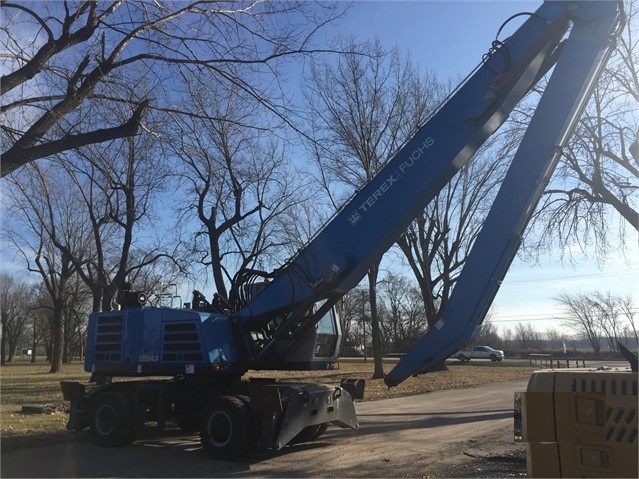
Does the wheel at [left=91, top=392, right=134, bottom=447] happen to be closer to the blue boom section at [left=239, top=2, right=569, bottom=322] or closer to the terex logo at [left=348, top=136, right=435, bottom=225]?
the blue boom section at [left=239, top=2, right=569, bottom=322]

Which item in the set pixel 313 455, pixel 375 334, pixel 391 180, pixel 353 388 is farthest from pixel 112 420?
pixel 375 334

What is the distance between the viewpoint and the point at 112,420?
1025 centimetres

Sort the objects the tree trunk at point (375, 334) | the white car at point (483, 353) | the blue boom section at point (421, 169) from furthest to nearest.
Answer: the white car at point (483, 353), the tree trunk at point (375, 334), the blue boom section at point (421, 169)

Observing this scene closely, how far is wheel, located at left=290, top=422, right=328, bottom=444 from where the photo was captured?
412 inches

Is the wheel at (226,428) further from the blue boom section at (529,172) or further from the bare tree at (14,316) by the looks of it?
the bare tree at (14,316)

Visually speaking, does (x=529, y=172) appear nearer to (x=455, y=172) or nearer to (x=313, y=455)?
(x=455, y=172)

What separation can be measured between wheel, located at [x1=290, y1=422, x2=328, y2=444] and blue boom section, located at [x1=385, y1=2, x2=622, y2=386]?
130 inches

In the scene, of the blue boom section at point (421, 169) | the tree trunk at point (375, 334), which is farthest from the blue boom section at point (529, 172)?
the tree trunk at point (375, 334)

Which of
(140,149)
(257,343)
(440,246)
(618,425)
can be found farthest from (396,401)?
(440,246)

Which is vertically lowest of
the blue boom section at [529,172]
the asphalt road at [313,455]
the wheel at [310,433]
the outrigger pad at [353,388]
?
the asphalt road at [313,455]

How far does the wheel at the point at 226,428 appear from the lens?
8.87m

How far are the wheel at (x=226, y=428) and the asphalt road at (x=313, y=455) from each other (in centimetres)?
21

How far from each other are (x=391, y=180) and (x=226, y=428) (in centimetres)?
463

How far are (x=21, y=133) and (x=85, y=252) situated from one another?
3012 centimetres
